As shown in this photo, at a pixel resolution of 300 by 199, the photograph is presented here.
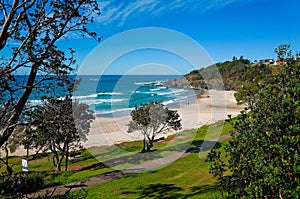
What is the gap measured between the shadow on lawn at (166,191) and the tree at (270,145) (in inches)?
231

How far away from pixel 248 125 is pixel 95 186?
996 centimetres

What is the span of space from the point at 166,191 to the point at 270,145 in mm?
7708

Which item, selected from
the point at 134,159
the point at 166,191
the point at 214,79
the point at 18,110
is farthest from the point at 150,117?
the point at 214,79

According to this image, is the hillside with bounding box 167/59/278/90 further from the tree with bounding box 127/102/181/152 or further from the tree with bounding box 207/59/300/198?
the tree with bounding box 207/59/300/198

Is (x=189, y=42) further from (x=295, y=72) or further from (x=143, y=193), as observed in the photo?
(x=143, y=193)

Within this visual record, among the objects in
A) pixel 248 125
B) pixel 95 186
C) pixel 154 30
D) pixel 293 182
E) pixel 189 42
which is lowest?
pixel 95 186

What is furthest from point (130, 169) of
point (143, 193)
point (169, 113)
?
point (169, 113)

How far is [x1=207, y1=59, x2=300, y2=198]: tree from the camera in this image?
2.96m

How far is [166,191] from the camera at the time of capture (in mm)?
10148

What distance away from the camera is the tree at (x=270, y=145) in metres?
2.96

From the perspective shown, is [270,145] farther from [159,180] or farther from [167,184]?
[159,180]

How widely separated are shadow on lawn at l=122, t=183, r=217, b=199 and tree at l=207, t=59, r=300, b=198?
5.87 m

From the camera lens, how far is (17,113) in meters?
4.34

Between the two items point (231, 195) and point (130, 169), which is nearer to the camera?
point (231, 195)
